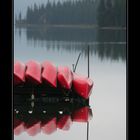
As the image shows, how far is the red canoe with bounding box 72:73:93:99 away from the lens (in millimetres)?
1120

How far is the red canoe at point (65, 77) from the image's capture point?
111 cm

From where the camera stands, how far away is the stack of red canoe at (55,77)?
3.61 ft

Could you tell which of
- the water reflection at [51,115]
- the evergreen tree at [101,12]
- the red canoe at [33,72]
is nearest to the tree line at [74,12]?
the evergreen tree at [101,12]

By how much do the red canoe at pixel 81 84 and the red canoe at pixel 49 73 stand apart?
8cm

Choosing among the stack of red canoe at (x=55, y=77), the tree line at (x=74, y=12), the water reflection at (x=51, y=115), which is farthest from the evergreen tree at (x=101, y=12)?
the water reflection at (x=51, y=115)

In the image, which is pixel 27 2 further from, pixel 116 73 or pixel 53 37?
pixel 116 73

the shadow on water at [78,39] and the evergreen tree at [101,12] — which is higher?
the evergreen tree at [101,12]

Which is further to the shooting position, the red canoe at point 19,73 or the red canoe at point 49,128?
the red canoe at point 49,128

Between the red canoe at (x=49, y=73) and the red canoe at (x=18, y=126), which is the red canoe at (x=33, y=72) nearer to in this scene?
the red canoe at (x=49, y=73)

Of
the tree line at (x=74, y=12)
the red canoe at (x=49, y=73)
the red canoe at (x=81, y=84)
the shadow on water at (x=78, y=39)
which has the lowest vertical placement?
the red canoe at (x=81, y=84)

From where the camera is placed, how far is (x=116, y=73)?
112 cm

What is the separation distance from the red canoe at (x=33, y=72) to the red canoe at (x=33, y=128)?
0.57ft

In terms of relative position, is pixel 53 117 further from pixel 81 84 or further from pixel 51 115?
pixel 81 84
